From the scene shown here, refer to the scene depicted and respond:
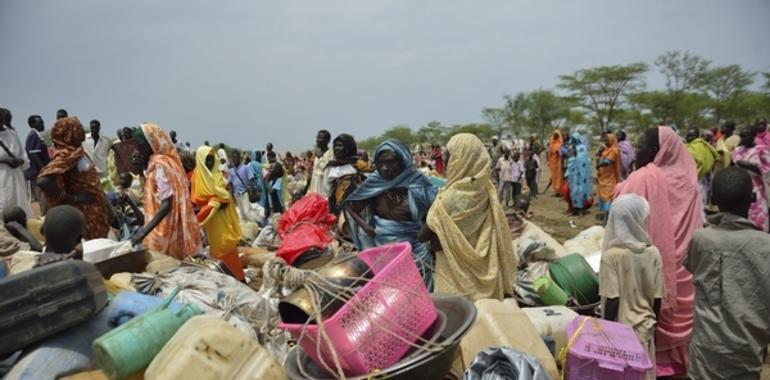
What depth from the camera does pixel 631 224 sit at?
3287mm

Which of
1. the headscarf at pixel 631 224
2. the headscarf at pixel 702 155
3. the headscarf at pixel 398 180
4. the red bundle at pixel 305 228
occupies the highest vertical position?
the headscarf at pixel 398 180

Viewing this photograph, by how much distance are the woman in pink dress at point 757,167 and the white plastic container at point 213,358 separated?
24.9 feet

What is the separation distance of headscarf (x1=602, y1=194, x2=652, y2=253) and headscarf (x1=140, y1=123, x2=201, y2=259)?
341cm

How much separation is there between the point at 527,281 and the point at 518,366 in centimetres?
297

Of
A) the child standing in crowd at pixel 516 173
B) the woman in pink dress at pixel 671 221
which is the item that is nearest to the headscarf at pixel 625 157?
the child standing in crowd at pixel 516 173

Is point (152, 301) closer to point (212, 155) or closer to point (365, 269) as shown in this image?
point (365, 269)

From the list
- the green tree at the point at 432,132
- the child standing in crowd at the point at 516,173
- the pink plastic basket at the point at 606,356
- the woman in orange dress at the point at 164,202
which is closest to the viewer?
the pink plastic basket at the point at 606,356

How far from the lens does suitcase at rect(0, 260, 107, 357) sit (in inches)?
71.5

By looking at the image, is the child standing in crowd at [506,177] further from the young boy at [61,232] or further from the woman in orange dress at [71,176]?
the young boy at [61,232]

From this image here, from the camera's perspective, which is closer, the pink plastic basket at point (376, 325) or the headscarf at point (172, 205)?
the pink plastic basket at point (376, 325)

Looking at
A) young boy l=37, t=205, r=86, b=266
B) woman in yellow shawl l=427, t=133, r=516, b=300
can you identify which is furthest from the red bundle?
young boy l=37, t=205, r=86, b=266

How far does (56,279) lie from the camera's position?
1.91 meters

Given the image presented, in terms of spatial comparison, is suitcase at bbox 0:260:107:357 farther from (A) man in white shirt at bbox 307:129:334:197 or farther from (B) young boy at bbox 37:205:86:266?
(A) man in white shirt at bbox 307:129:334:197

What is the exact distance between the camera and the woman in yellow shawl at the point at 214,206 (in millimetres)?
4836
